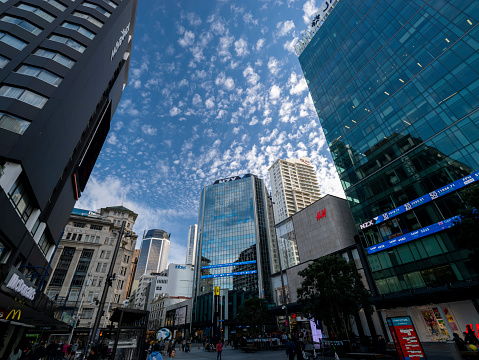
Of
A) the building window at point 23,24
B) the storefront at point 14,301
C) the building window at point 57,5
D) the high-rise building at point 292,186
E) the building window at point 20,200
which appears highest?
the high-rise building at point 292,186

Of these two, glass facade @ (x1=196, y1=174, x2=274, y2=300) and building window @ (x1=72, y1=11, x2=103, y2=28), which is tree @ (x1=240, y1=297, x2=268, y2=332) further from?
glass facade @ (x1=196, y1=174, x2=274, y2=300)

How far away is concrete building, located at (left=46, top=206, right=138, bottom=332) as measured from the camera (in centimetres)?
5600

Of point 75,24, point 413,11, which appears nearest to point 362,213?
point 413,11

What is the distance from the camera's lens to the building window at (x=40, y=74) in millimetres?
24047

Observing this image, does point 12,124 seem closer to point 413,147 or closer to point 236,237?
point 413,147

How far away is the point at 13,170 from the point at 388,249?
4387cm

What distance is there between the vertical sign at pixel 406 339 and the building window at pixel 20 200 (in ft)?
88.8

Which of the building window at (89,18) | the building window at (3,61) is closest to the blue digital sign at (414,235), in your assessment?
the building window at (3,61)

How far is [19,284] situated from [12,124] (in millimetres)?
12865

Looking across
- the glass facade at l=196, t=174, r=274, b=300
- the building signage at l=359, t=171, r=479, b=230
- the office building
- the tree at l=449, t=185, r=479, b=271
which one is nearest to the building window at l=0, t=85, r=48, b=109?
the tree at l=449, t=185, r=479, b=271

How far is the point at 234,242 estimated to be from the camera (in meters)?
103

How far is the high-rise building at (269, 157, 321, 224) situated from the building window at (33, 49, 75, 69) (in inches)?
4533

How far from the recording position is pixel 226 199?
11675 centimetres

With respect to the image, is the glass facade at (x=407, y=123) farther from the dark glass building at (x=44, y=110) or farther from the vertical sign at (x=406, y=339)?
the dark glass building at (x=44, y=110)
